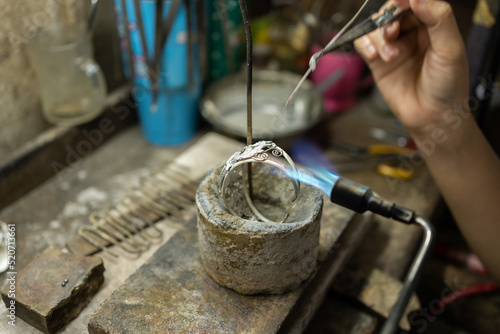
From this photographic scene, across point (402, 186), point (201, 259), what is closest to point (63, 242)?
point (201, 259)

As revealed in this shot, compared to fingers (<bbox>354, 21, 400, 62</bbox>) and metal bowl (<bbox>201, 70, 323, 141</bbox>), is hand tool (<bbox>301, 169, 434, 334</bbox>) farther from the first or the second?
metal bowl (<bbox>201, 70, 323, 141</bbox>)

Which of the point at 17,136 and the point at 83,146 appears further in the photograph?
the point at 83,146

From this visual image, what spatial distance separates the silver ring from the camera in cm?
81

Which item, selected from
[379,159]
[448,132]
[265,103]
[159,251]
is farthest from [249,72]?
[265,103]

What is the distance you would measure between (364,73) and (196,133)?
0.89m

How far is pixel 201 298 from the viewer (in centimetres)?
90

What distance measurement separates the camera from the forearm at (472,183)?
47.3 inches

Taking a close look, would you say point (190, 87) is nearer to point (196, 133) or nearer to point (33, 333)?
point (196, 133)

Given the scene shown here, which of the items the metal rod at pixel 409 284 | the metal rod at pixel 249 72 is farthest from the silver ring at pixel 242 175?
the metal rod at pixel 409 284

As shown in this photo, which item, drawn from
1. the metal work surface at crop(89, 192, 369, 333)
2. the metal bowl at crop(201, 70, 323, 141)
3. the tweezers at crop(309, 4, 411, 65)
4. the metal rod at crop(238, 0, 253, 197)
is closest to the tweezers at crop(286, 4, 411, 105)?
the tweezers at crop(309, 4, 411, 65)

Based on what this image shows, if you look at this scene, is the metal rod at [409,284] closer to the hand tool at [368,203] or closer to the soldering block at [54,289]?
the hand tool at [368,203]

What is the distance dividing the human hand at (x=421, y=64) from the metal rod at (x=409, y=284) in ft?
1.47

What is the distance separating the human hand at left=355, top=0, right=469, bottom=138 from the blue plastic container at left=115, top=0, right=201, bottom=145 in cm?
58

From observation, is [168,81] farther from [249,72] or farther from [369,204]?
[369,204]
